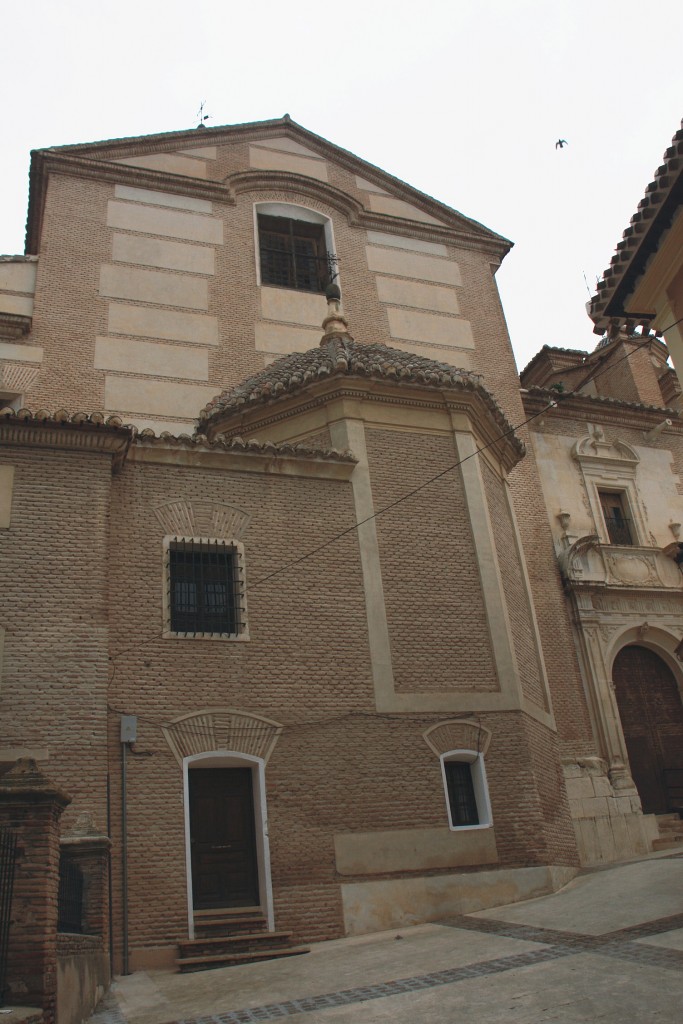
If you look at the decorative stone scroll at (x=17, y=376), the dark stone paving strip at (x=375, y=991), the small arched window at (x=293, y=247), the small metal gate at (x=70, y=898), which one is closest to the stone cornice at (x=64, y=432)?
the decorative stone scroll at (x=17, y=376)

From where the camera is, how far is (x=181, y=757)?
11219 mm

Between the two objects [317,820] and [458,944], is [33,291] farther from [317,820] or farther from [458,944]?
[458,944]


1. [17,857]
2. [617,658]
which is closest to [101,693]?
[17,857]

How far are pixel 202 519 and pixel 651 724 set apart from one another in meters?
10.4

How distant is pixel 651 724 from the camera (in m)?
18.1

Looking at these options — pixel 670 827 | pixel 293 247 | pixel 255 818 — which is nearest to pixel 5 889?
pixel 255 818

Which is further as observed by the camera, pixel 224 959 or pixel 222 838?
pixel 222 838

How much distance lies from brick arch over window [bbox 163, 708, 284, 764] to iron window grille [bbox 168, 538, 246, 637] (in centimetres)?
111

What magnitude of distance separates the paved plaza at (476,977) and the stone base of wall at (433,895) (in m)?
0.31

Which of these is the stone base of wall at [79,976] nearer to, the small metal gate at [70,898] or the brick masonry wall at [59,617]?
the small metal gate at [70,898]

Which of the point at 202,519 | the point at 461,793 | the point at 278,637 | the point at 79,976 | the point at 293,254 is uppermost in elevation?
the point at 293,254

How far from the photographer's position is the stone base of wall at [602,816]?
15.2 meters

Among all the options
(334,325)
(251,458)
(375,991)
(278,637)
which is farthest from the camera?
(334,325)

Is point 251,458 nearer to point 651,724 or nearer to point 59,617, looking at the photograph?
point 59,617
